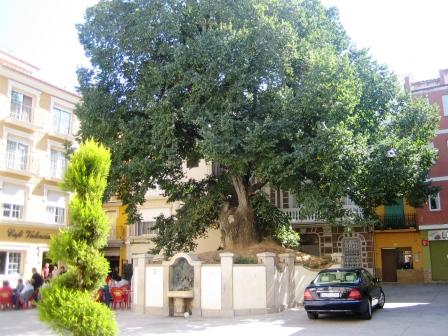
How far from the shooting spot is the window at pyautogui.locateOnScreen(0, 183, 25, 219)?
27334mm

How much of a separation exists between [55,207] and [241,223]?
648 inches

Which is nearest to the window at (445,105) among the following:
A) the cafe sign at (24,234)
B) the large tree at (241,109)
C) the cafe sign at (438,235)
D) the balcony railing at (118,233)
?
the cafe sign at (438,235)

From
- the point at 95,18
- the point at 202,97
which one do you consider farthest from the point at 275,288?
the point at 95,18

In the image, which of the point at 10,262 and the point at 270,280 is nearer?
the point at 270,280

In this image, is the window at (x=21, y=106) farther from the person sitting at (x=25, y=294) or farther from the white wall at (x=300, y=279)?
the white wall at (x=300, y=279)

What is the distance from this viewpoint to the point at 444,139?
29641 millimetres

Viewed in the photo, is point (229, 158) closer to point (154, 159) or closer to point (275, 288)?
point (154, 159)

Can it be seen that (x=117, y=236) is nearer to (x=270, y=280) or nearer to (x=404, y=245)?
(x=404, y=245)

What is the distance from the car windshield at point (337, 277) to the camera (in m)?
12.9

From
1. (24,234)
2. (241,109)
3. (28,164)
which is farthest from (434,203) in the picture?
(28,164)

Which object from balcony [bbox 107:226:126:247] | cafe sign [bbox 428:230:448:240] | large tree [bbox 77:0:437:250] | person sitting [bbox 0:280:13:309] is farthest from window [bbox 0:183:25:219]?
cafe sign [bbox 428:230:448:240]

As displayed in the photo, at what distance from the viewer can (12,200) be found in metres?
27.9

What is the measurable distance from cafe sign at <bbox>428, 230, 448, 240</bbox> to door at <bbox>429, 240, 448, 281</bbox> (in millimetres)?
292

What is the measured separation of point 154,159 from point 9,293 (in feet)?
25.8
